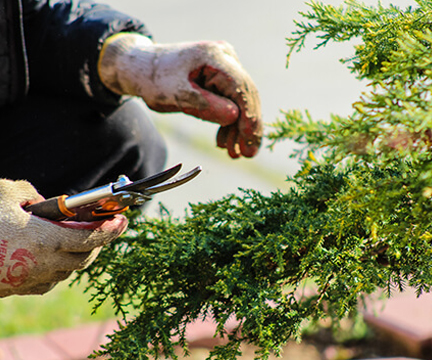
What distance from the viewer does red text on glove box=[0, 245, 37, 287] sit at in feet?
3.04

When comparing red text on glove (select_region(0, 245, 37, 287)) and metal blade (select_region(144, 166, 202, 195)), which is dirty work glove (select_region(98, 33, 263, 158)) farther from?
red text on glove (select_region(0, 245, 37, 287))

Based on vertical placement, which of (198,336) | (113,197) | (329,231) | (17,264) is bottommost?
(198,336)

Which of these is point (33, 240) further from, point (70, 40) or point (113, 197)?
point (70, 40)

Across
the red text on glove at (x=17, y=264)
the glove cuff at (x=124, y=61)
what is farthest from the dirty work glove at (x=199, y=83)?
the red text on glove at (x=17, y=264)

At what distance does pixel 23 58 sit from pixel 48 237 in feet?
2.16

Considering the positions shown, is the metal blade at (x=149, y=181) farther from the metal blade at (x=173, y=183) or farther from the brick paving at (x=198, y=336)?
the brick paving at (x=198, y=336)

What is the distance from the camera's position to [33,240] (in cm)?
92

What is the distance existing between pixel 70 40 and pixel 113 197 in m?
0.74

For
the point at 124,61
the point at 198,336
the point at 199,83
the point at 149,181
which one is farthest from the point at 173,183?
the point at 198,336

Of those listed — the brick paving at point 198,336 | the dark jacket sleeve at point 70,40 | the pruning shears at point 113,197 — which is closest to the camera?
the pruning shears at point 113,197

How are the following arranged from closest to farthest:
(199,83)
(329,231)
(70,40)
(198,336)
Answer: (329,231), (199,83), (70,40), (198,336)

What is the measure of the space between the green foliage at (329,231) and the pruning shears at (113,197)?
13cm

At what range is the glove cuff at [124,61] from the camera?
4.21 feet

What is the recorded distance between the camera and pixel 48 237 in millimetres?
925
